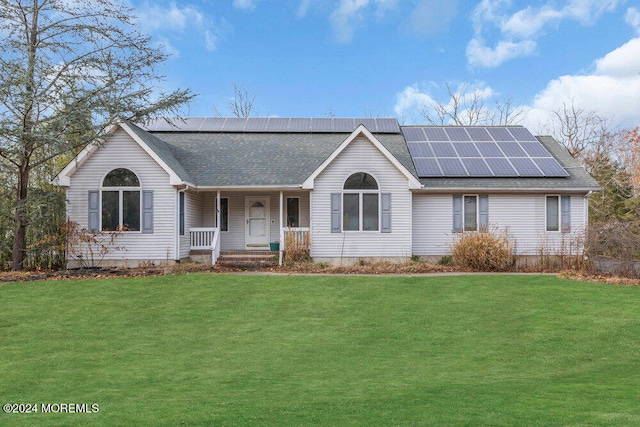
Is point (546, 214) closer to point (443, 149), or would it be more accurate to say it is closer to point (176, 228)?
point (443, 149)

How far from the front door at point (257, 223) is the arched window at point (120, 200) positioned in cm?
465

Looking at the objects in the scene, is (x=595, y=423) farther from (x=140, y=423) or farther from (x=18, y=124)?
(x=18, y=124)

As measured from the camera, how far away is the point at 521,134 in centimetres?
2550

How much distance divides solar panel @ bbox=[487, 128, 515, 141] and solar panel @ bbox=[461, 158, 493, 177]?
287cm

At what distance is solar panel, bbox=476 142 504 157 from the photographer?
2333cm

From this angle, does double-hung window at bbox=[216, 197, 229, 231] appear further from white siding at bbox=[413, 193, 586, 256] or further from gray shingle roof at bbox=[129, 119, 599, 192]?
white siding at bbox=[413, 193, 586, 256]

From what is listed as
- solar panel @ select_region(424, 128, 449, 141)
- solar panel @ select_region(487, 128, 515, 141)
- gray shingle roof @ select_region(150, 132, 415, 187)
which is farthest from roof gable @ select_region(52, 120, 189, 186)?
solar panel @ select_region(487, 128, 515, 141)

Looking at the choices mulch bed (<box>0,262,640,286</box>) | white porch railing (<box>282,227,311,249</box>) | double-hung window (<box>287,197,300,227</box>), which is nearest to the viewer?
mulch bed (<box>0,262,640,286</box>)

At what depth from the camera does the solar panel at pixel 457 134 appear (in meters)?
25.1

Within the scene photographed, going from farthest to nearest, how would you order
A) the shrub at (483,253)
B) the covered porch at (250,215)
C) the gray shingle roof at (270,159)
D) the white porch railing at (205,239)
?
the covered porch at (250,215), the gray shingle roof at (270,159), the white porch railing at (205,239), the shrub at (483,253)

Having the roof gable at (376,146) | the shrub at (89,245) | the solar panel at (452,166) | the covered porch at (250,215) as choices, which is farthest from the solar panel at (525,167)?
the shrub at (89,245)

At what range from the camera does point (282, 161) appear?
22.7 metres

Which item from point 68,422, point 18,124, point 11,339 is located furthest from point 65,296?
point 68,422

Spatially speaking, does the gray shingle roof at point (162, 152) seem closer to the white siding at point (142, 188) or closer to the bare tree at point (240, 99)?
the white siding at point (142, 188)
